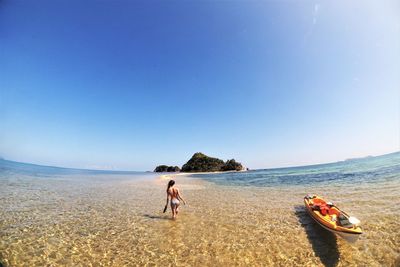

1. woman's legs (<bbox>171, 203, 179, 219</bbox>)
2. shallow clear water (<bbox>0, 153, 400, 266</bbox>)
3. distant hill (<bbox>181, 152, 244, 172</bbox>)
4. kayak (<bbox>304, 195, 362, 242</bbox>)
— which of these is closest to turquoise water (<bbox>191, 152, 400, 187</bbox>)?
shallow clear water (<bbox>0, 153, 400, 266</bbox>)

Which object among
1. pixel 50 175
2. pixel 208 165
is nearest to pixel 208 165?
pixel 208 165

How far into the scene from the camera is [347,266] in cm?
609

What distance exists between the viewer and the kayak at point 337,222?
687cm

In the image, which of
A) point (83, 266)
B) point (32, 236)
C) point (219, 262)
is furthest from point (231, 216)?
point (32, 236)

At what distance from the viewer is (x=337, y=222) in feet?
26.8

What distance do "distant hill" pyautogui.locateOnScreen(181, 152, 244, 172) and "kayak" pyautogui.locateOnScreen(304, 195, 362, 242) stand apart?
11369cm

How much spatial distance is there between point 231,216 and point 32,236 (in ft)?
30.3

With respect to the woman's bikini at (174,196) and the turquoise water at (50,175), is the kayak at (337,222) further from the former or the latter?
the turquoise water at (50,175)

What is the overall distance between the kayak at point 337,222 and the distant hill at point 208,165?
114 meters

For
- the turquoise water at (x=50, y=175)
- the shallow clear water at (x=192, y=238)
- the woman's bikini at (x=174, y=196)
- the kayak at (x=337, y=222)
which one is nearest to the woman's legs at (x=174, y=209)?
the woman's bikini at (x=174, y=196)

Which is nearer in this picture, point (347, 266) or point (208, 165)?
point (347, 266)

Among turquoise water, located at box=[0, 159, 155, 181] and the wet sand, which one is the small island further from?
the wet sand

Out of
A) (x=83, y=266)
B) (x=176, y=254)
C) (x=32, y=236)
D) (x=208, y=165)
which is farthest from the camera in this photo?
(x=208, y=165)

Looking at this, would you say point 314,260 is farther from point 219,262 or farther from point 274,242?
point 219,262
